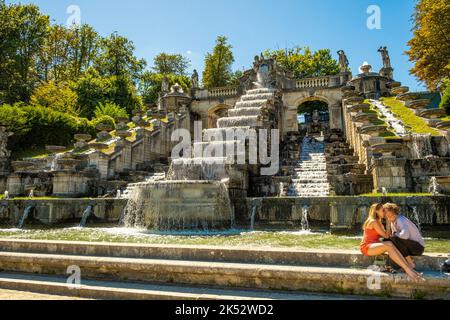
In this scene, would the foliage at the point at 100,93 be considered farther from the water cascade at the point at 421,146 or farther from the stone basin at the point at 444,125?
the stone basin at the point at 444,125

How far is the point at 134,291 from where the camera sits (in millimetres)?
4691

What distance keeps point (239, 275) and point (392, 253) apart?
199 cm

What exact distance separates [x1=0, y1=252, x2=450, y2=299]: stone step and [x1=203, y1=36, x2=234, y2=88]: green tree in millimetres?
41029

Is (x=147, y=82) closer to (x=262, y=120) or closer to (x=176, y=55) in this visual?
(x=176, y=55)

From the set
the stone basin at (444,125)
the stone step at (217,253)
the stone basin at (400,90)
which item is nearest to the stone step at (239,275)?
the stone step at (217,253)

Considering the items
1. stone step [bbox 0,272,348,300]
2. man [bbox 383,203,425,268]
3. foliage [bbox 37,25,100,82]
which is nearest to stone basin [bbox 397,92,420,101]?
man [bbox 383,203,425,268]

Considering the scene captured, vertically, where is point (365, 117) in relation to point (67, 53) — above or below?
below

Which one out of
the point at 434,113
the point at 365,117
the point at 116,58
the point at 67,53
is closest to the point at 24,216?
the point at 365,117

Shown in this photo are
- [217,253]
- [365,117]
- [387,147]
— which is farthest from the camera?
[365,117]

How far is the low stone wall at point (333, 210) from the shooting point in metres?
8.99

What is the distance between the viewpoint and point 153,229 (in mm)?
11000

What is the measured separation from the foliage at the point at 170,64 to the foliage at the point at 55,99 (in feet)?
67.2

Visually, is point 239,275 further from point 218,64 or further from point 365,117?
point 218,64
